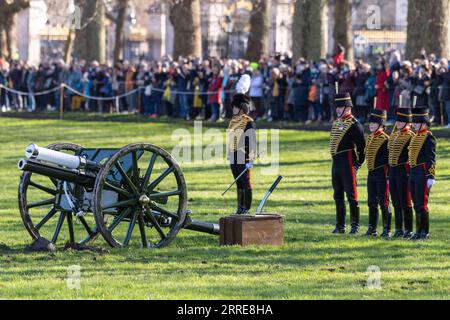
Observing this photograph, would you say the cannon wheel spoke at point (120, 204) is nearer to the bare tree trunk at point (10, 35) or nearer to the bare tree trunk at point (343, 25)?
the bare tree trunk at point (343, 25)

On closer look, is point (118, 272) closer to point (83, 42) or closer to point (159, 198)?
point (159, 198)

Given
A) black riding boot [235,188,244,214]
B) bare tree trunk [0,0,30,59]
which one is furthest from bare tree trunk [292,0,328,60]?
black riding boot [235,188,244,214]

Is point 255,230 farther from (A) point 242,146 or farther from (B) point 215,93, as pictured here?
(B) point 215,93

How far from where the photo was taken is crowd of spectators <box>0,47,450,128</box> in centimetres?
3033

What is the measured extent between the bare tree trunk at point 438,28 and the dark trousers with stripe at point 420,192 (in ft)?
64.4

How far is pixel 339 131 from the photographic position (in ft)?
52.3

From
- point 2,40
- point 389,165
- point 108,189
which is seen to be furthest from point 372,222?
point 2,40

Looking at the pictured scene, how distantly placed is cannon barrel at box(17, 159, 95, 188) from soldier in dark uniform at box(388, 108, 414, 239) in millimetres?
3818

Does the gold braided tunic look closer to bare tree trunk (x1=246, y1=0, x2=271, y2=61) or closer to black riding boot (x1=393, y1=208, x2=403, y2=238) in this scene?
black riding boot (x1=393, y1=208, x2=403, y2=238)

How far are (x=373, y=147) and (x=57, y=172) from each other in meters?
4.22

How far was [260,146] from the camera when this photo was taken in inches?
1187

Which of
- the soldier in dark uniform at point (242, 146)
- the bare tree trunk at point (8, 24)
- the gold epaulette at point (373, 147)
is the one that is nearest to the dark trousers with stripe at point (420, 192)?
the gold epaulette at point (373, 147)
